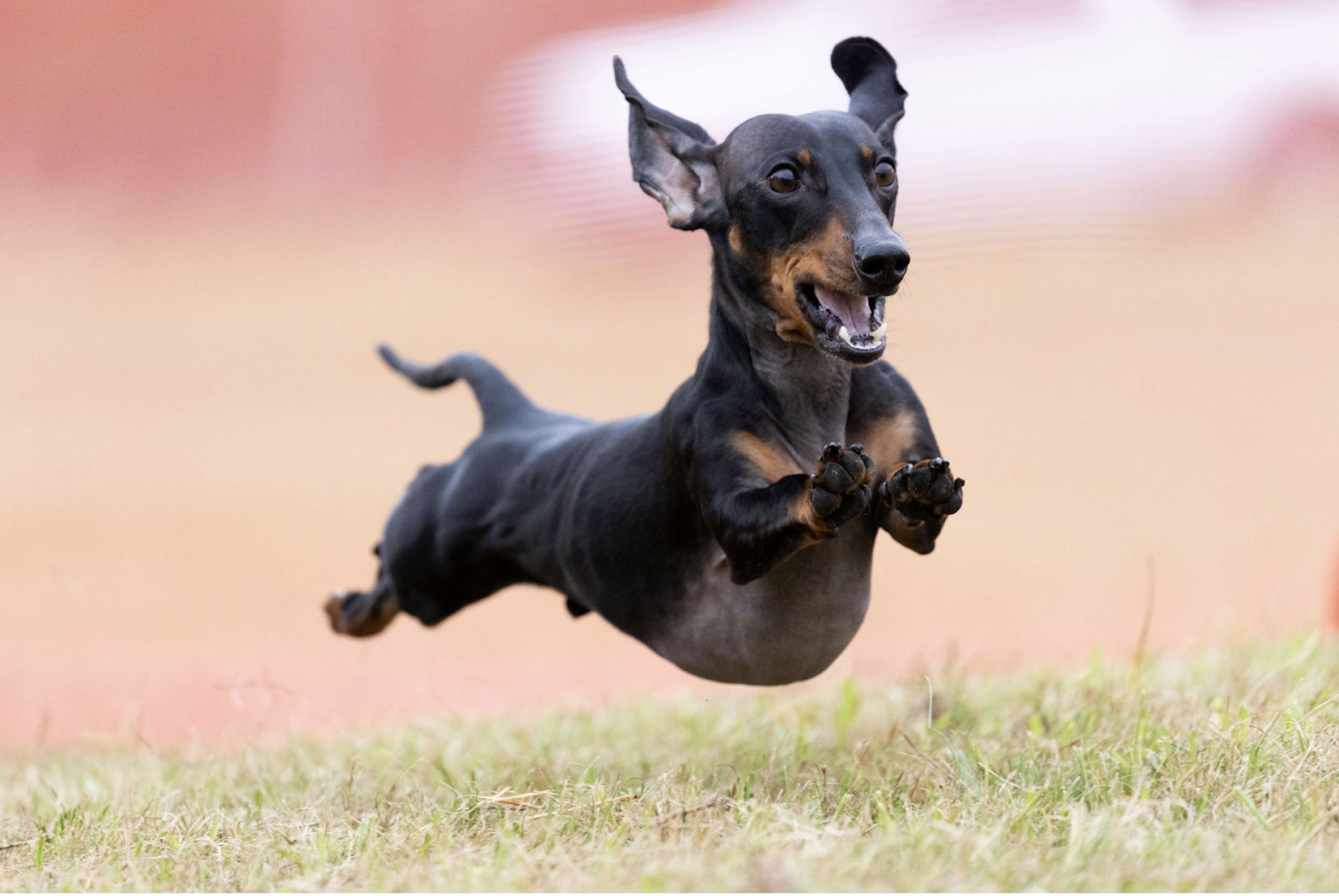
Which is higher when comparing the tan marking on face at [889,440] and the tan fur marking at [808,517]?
the tan marking on face at [889,440]

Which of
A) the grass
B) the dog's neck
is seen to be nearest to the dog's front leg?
the dog's neck

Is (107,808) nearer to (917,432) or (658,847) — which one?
(658,847)

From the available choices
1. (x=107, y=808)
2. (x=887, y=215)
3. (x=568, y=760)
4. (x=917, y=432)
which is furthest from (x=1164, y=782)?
(x=107, y=808)

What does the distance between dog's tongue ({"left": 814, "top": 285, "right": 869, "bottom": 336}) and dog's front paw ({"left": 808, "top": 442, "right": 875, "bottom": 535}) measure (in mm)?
285

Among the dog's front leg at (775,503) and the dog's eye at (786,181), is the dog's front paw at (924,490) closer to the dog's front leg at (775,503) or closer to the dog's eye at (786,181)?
the dog's front leg at (775,503)

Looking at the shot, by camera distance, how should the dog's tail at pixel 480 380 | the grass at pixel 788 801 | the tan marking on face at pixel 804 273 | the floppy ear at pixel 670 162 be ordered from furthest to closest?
the dog's tail at pixel 480 380 < the floppy ear at pixel 670 162 < the tan marking on face at pixel 804 273 < the grass at pixel 788 801

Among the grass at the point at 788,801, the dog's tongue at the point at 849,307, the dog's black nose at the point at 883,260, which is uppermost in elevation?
the dog's black nose at the point at 883,260

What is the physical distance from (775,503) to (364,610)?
2017 millimetres

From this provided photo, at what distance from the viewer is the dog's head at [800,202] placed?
9.50 ft

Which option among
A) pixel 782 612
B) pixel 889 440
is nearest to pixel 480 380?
pixel 782 612

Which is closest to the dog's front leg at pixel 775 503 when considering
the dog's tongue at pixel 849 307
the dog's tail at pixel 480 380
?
the dog's tongue at pixel 849 307

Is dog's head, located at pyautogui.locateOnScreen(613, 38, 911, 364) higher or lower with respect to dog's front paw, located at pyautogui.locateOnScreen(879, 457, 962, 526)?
higher

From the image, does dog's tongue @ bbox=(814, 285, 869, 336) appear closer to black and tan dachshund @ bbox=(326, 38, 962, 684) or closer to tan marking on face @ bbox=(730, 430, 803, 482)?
black and tan dachshund @ bbox=(326, 38, 962, 684)

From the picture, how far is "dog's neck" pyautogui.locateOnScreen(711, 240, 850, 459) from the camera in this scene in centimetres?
325
